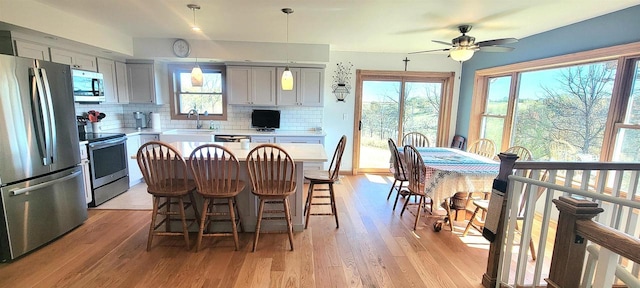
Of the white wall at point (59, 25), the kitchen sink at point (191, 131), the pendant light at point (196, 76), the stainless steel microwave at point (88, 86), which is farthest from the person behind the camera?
the kitchen sink at point (191, 131)

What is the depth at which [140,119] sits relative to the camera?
489cm

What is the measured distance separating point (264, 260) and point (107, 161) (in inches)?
110

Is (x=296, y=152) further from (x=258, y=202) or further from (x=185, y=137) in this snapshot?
→ (x=185, y=137)

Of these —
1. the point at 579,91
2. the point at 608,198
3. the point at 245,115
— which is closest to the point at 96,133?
the point at 245,115

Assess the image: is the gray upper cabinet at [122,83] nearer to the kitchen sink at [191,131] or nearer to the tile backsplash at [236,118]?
the tile backsplash at [236,118]

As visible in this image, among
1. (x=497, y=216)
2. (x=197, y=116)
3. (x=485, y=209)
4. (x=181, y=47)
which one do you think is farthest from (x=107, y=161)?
(x=485, y=209)

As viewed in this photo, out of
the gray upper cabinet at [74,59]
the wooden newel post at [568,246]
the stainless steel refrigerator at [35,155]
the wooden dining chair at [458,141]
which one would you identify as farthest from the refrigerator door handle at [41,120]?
the wooden dining chair at [458,141]

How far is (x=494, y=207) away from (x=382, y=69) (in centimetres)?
369

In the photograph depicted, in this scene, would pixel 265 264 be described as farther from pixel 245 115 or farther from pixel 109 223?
pixel 245 115

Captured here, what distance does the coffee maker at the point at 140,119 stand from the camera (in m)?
4.86

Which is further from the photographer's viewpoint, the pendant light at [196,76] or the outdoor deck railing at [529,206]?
the pendant light at [196,76]

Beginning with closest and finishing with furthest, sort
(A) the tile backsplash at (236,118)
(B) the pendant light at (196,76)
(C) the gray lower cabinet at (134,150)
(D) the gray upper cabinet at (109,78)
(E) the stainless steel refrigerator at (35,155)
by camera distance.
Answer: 1. (E) the stainless steel refrigerator at (35,155)
2. (B) the pendant light at (196,76)
3. (D) the gray upper cabinet at (109,78)
4. (C) the gray lower cabinet at (134,150)
5. (A) the tile backsplash at (236,118)

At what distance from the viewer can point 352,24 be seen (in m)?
3.43

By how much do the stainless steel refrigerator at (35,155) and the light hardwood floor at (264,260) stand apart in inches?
8.7
